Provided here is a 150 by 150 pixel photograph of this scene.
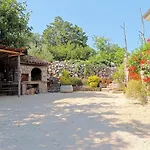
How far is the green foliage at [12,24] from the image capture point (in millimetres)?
16766

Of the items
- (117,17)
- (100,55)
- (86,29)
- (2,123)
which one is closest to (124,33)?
(117,17)

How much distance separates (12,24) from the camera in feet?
56.6

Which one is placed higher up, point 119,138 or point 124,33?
point 124,33

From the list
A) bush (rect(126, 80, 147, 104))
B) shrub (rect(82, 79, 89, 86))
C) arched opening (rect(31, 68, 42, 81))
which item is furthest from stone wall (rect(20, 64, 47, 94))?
bush (rect(126, 80, 147, 104))

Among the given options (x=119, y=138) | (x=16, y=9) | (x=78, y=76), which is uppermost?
(x=16, y=9)

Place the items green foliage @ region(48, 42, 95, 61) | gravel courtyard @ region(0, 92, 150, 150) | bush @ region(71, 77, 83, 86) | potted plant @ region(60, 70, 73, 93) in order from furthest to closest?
green foliage @ region(48, 42, 95, 61)
bush @ region(71, 77, 83, 86)
potted plant @ region(60, 70, 73, 93)
gravel courtyard @ region(0, 92, 150, 150)

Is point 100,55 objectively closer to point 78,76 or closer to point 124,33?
point 124,33

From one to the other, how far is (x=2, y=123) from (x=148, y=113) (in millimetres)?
4498

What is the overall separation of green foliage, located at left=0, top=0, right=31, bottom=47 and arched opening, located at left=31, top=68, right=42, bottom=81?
2.53 meters

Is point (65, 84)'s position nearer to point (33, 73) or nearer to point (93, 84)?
point (93, 84)

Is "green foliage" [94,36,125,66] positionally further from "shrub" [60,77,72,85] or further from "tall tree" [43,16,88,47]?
"shrub" [60,77,72,85]

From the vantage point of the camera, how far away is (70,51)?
3084cm

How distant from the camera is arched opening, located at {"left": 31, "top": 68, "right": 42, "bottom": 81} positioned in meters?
17.7

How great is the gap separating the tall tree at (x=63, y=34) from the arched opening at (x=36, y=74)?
2003 centimetres
